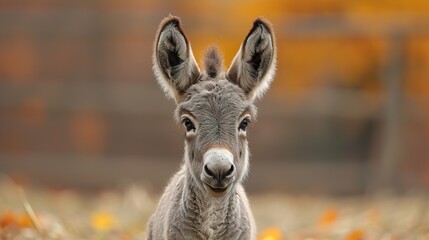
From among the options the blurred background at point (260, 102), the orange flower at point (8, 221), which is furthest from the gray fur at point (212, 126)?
the blurred background at point (260, 102)

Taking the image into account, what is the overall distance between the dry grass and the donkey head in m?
1.60

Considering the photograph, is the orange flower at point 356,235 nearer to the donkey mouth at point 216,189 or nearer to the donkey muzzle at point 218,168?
the donkey mouth at point 216,189

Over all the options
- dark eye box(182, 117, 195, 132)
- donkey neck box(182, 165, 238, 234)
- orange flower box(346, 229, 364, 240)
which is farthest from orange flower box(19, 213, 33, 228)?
orange flower box(346, 229, 364, 240)

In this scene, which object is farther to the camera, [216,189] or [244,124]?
[244,124]

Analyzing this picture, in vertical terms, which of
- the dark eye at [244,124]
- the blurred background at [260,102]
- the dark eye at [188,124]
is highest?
the blurred background at [260,102]

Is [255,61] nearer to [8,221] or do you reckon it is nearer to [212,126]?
[212,126]

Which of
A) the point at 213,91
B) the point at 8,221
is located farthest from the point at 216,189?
the point at 8,221

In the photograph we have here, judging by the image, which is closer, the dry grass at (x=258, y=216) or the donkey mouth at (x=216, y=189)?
the donkey mouth at (x=216, y=189)

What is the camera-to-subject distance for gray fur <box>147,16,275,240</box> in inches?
262

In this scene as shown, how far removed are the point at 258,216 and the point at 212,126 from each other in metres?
5.36

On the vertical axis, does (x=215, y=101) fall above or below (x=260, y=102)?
below

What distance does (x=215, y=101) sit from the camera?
673 centimetres

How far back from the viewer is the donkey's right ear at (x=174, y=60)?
6965mm

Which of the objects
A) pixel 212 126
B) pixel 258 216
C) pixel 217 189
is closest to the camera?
pixel 217 189
